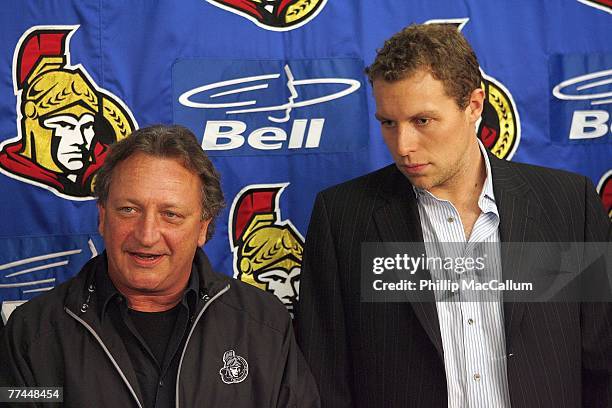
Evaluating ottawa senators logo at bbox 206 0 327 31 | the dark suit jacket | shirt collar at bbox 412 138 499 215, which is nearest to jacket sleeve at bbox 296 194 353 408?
the dark suit jacket

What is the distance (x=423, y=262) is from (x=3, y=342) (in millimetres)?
982

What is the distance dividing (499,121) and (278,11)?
0.83 meters

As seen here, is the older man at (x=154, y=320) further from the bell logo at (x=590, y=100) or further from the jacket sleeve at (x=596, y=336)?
the bell logo at (x=590, y=100)

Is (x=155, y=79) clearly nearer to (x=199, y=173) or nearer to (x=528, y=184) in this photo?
(x=199, y=173)

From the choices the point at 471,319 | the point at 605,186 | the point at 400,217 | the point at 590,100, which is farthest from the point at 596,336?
the point at 590,100

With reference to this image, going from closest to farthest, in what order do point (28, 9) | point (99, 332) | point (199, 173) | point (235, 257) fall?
point (99, 332), point (199, 173), point (28, 9), point (235, 257)

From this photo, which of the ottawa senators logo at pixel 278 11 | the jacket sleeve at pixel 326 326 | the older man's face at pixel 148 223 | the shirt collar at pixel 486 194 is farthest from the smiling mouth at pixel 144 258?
the ottawa senators logo at pixel 278 11

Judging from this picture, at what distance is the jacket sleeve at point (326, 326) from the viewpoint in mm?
2016

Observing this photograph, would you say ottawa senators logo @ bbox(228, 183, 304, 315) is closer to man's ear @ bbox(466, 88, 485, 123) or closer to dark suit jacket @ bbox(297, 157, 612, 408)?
dark suit jacket @ bbox(297, 157, 612, 408)

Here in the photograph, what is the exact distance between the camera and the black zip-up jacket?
1.71m

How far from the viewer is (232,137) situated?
2555mm

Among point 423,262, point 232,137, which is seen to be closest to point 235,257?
point 232,137

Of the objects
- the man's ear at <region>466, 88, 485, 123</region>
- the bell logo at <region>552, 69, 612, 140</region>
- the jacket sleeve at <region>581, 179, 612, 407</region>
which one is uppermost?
the bell logo at <region>552, 69, 612, 140</region>

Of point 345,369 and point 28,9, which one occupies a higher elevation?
point 28,9
